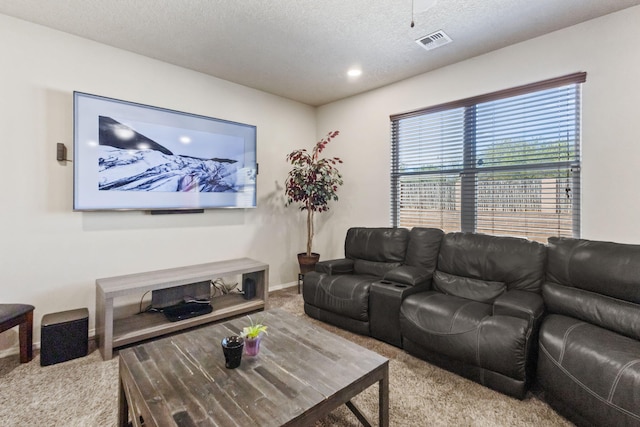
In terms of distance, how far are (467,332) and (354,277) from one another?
122cm

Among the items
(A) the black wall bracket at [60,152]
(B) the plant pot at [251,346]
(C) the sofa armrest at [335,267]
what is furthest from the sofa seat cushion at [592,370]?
(A) the black wall bracket at [60,152]

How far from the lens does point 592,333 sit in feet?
5.73

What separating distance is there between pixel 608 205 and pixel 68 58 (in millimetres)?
4672

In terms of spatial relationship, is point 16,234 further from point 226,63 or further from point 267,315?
point 226,63

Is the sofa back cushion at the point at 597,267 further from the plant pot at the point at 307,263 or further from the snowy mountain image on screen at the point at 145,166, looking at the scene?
the snowy mountain image on screen at the point at 145,166

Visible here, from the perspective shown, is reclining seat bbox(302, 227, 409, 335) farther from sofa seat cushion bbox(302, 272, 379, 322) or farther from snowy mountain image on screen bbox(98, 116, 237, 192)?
snowy mountain image on screen bbox(98, 116, 237, 192)

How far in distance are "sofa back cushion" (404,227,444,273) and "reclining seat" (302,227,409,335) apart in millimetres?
139

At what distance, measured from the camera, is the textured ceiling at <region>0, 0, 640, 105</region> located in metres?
2.27

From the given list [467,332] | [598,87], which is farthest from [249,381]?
[598,87]

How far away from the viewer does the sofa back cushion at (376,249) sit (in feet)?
10.8

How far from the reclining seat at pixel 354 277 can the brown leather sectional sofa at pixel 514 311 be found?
12mm

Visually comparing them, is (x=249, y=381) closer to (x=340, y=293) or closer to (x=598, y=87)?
(x=340, y=293)

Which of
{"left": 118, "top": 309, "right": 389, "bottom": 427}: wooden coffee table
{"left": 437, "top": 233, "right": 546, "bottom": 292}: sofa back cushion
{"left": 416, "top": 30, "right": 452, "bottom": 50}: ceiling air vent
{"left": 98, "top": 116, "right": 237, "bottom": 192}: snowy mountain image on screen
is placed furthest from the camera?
{"left": 98, "top": 116, "right": 237, "bottom": 192}: snowy mountain image on screen

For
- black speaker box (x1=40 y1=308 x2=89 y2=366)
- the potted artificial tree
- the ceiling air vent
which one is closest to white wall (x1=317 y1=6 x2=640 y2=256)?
the ceiling air vent
